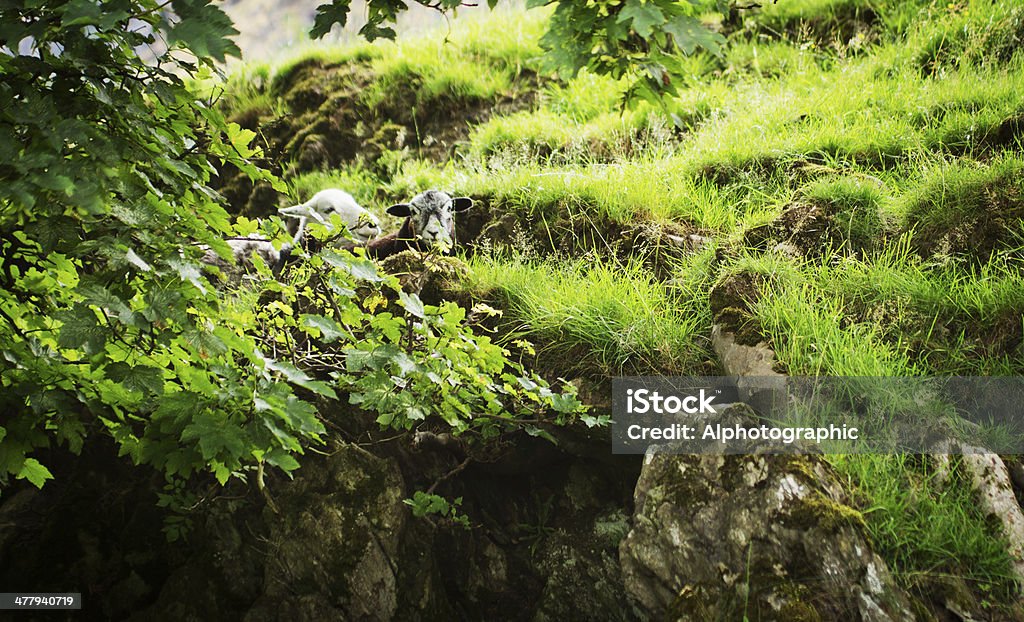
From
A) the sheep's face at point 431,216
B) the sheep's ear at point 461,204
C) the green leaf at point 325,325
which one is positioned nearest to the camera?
the green leaf at point 325,325

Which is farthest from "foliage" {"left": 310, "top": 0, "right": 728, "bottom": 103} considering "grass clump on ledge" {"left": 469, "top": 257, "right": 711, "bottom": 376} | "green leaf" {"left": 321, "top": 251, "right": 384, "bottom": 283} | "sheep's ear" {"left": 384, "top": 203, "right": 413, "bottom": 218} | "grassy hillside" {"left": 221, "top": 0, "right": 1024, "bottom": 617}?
"sheep's ear" {"left": 384, "top": 203, "right": 413, "bottom": 218}

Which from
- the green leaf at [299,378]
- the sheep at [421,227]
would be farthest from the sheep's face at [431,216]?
the green leaf at [299,378]

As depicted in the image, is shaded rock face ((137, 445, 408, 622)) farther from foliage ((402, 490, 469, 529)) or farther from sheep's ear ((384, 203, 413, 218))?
sheep's ear ((384, 203, 413, 218))

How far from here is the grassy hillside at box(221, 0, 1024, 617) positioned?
304cm

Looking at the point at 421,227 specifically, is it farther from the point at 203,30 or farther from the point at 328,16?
the point at 203,30

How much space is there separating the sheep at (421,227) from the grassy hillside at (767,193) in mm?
276

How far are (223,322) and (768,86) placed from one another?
5.26 meters

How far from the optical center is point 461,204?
15.5 ft

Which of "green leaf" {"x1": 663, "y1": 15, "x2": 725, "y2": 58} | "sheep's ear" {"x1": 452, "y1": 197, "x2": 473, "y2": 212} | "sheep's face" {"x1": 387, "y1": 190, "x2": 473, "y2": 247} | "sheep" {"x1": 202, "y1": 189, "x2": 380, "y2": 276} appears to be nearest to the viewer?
"green leaf" {"x1": 663, "y1": 15, "x2": 725, "y2": 58}

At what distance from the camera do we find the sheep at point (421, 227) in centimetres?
439

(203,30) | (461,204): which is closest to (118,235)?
(203,30)

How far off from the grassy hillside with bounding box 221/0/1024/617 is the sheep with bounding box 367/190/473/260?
0.28 meters

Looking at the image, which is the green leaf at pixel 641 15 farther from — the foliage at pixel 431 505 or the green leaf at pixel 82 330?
the foliage at pixel 431 505

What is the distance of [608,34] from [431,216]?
244cm
